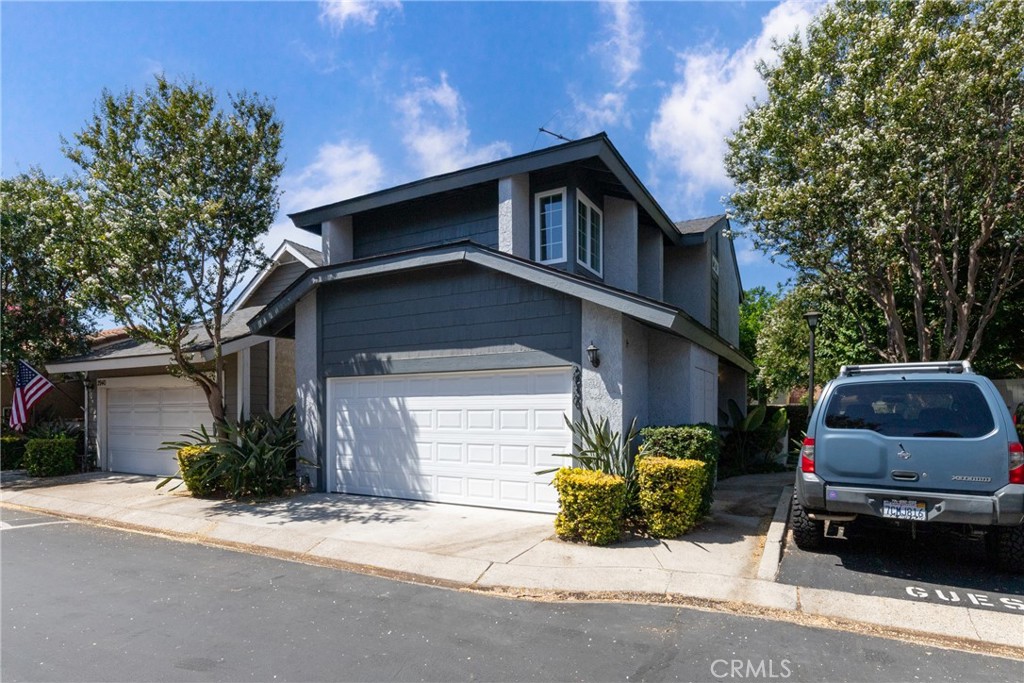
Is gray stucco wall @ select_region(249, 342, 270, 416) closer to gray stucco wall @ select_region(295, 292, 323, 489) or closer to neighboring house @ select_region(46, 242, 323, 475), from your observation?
neighboring house @ select_region(46, 242, 323, 475)

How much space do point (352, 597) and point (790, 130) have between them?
11164mm

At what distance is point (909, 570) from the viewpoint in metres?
6.05

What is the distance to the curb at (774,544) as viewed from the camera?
5992mm

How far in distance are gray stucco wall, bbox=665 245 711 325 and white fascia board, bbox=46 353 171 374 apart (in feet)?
37.5

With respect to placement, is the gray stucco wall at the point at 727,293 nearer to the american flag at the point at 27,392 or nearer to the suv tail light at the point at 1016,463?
the suv tail light at the point at 1016,463

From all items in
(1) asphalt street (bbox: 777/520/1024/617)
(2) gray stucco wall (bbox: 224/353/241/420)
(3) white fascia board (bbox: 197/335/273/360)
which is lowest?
(1) asphalt street (bbox: 777/520/1024/617)

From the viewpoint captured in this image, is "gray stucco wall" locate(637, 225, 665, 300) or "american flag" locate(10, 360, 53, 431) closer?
"gray stucco wall" locate(637, 225, 665, 300)

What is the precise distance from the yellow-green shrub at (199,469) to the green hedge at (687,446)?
24.9ft

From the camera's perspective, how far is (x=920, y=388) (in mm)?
5855

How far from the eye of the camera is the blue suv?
5.36m

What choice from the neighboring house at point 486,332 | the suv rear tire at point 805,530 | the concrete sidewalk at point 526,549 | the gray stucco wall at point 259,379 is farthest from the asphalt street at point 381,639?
the gray stucco wall at point 259,379

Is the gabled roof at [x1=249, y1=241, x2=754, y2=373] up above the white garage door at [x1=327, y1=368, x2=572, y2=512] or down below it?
above

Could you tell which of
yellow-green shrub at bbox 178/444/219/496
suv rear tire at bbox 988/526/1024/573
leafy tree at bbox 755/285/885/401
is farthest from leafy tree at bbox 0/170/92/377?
leafy tree at bbox 755/285/885/401

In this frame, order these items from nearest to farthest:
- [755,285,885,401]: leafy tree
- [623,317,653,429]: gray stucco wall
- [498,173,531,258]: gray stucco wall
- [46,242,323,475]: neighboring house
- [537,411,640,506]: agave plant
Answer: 1. [537,411,640,506]: agave plant
2. [623,317,653,429]: gray stucco wall
3. [498,173,531,258]: gray stucco wall
4. [46,242,323,475]: neighboring house
5. [755,285,885,401]: leafy tree
